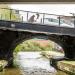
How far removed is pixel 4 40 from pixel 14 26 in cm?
171

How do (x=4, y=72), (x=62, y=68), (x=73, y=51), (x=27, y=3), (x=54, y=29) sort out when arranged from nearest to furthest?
1. (x=27, y=3)
2. (x=54, y=29)
3. (x=4, y=72)
4. (x=62, y=68)
5. (x=73, y=51)

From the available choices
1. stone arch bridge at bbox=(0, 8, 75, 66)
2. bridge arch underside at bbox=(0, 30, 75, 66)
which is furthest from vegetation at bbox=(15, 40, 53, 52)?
bridge arch underside at bbox=(0, 30, 75, 66)

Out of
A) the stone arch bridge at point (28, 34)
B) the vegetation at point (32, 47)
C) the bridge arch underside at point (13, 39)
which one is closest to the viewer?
the stone arch bridge at point (28, 34)

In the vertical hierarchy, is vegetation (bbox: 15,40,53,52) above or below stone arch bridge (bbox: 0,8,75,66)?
below

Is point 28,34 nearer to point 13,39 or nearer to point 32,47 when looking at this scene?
point 13,39

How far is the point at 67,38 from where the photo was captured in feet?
33.8

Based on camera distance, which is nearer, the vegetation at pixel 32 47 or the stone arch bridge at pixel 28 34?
the stone arch bridge at pixel 28 34

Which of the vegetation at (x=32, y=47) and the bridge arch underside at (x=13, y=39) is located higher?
the bridge arch underside at (x=13, y=39)

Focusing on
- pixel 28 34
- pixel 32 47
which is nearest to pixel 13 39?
pixel 28 34

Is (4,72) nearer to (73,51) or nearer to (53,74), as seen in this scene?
(53,74)

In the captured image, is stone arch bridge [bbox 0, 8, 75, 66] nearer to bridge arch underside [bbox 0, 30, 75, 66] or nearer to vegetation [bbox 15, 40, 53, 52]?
bridge arch underside [bbox 0, 30, 75, 66]

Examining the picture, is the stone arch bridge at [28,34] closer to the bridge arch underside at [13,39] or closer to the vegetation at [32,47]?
the bridge arch underside at [13,39]

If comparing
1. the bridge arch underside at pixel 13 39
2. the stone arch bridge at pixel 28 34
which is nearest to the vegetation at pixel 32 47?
the stone arch bridge at pixel 28 34

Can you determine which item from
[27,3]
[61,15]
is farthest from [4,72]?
[27,3]
